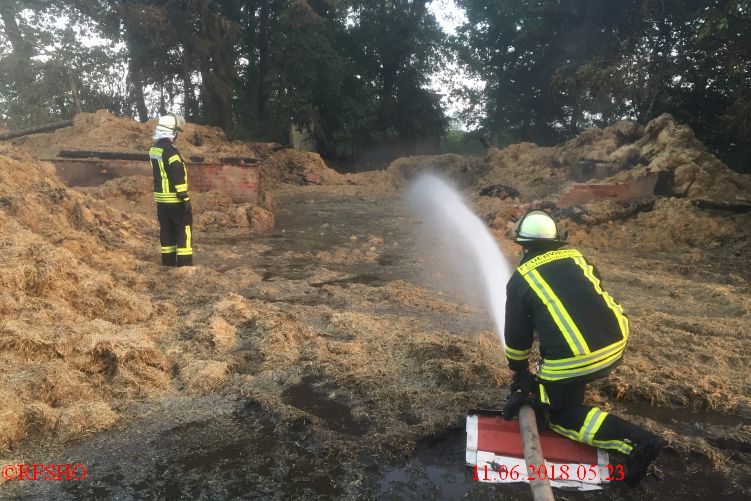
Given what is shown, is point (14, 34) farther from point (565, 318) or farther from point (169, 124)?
point (565, 318)

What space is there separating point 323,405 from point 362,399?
0.30m

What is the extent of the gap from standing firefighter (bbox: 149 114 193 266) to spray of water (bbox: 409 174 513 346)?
12.7 feet

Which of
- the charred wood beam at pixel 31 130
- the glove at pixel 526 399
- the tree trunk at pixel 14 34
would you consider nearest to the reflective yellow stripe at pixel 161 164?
the glove at pixel 526 399

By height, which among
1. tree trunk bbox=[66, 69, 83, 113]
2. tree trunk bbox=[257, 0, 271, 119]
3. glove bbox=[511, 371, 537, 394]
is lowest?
glove bbox=[511, 371, 537, 394]

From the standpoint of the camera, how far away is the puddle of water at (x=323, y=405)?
12.3ft

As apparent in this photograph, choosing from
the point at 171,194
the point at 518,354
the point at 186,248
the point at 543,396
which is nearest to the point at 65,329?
the point at 186,248

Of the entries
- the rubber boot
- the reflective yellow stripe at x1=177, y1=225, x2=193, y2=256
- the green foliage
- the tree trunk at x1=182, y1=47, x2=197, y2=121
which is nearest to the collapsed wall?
the reflective yellow stripe at x1=177, y1=225, x2=193, y2=256

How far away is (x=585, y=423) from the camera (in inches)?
122

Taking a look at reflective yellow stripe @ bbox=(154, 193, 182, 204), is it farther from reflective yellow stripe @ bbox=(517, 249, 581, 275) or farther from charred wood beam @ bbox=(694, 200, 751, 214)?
charred wood beam @ bbox=(694, 200, 751, 214)

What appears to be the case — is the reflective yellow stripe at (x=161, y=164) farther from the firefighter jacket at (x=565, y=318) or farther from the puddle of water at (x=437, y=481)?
the firefighter jacket at (x=565, y=318)

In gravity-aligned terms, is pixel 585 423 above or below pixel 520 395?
below

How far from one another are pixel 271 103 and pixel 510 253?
54.4ft

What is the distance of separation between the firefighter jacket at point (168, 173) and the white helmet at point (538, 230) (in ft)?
16.9

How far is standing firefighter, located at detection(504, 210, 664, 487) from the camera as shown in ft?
9.96
